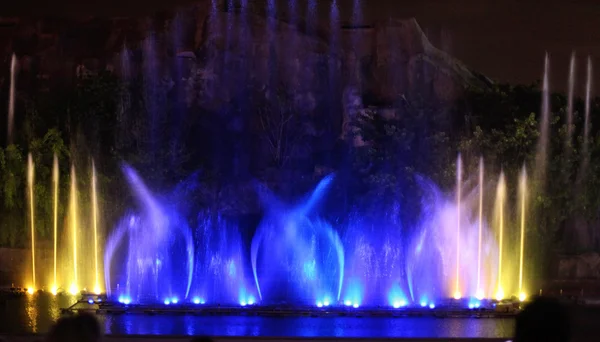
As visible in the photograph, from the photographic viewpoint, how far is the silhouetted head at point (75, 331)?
304 cm

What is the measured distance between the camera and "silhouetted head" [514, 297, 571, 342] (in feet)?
9.33

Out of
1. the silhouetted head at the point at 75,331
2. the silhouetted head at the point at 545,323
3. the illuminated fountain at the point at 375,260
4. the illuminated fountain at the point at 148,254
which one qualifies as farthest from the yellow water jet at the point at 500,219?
the silhouetted head at the point at 75,331

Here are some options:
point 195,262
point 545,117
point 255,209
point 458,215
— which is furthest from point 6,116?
point 545,117

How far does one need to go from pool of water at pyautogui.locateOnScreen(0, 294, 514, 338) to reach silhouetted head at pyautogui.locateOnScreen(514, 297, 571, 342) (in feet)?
26.0

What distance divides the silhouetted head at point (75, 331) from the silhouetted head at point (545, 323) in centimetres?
168

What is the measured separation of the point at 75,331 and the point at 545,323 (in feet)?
5.97

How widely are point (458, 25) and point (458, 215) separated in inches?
413

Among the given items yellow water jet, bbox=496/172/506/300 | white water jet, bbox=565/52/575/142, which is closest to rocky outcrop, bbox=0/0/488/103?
white water jet, bbox=565/52/575/142

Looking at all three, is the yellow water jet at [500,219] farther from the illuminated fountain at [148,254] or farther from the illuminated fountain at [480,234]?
the illuminated fountain at [148,254]

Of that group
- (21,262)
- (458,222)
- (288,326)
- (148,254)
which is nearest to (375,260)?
(458,222)

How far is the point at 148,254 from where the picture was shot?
15531 mm

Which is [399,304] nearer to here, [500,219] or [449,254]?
[449,254]

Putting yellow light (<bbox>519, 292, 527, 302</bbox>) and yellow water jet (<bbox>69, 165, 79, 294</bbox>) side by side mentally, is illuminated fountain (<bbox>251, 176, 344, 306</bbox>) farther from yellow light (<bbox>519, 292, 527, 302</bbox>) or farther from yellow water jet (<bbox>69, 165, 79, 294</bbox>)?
yellow water jet (<bbox>69, 165, 79, 294</bbox>)

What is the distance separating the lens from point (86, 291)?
15477 millimetres
